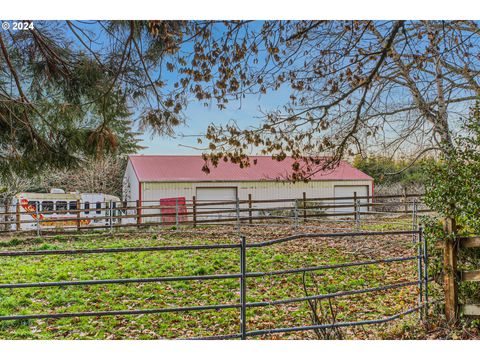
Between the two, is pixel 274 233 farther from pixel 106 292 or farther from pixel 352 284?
pixel 106 292

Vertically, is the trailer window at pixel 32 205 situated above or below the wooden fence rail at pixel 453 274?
above

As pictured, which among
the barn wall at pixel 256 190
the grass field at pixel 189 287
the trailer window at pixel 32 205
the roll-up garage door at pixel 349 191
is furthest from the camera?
the roll-up garage door at pixel 349 191

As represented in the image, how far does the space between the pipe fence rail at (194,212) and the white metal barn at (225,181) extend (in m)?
0.06

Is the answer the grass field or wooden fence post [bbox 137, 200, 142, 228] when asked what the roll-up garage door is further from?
wooden fence post [bbox 137, 200, 142, 228]

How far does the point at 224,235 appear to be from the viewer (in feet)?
15.9

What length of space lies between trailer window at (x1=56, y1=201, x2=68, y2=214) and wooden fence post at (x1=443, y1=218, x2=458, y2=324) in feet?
9.09

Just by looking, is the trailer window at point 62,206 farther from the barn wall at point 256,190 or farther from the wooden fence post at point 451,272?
the wooden fence post at point 451,272

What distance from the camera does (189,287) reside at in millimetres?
4168

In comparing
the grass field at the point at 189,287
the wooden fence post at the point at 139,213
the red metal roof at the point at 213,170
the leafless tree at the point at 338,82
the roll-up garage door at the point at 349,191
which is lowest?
the grass field at the point at 189,287

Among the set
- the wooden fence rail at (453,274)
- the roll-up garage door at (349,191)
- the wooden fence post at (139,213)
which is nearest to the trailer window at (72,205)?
the wooden fence post at (139,213)

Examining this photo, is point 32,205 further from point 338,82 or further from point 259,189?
point 338,82

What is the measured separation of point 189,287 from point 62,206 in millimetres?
1265

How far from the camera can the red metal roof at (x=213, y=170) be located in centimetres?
378

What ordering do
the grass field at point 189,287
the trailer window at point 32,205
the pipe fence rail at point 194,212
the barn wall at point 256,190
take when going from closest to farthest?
1. the grass field at point 189,287
2. the trailer window at point 32,205
3. the pipe fence rail at point 194,212
4. the barn wall at point 256,190
